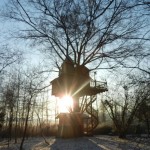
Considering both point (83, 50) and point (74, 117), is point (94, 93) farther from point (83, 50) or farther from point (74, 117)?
point (83, 50)

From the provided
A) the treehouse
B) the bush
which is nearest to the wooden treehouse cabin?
the treehouse

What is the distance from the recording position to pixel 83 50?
25188 mm

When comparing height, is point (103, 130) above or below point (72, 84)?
below

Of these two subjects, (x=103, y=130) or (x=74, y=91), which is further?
(x=103, y=130)

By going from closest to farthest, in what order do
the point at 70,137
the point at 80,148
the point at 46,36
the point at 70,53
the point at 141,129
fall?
the point at 80,148, the point at 46,36, the point at 70,53, the point at 70,137, the point at 141,129

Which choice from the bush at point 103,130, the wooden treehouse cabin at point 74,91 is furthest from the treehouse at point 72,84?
the bush at point 103,130

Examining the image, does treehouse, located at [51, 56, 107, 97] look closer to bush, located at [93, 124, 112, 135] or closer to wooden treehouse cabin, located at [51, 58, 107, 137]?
wooden treehouse cabin, located at [51, 58, 107, 137]

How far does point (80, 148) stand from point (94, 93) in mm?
12637

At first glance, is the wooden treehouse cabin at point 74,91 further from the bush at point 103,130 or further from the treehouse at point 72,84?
the bush at point 103,130

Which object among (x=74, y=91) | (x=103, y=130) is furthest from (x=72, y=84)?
(x=103, y=130)

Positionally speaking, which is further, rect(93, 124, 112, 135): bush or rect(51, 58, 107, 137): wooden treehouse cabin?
rect(93, 124, 112, 135): bush

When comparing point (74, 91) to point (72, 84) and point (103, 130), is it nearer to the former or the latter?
point (72, 84)

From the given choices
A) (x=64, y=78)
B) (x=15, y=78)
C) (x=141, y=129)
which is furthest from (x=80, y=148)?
(x=141, y=129)

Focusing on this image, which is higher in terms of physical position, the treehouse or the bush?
the treehouse
